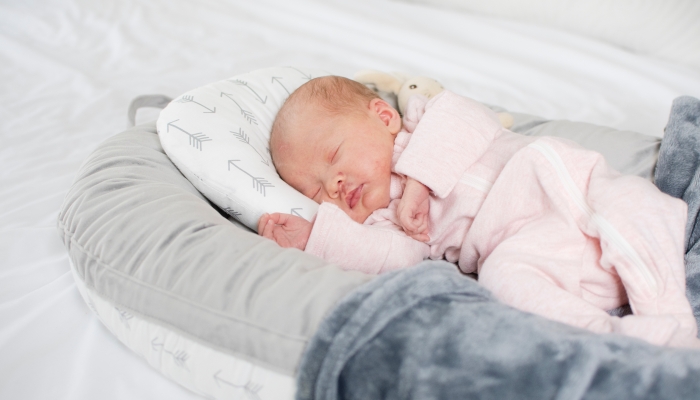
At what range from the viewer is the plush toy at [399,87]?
1.41 meters

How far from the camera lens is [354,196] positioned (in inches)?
42.8

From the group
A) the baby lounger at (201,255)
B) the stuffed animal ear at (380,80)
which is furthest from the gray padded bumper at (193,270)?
the stuffed animal ear at (380,80)

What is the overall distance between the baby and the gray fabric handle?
38 centimetres

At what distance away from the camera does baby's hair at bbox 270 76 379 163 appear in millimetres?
1127

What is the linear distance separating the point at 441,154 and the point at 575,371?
580 mm

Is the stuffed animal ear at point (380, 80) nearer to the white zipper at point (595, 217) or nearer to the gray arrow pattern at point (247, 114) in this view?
the gray arrow pattern at point (247, 114)

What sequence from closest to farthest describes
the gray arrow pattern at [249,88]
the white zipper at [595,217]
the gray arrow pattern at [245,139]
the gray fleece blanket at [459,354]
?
the gray fleece blanket at [459,354] < the white zipper at [595,217] < the gray arrow pattern at [245,139] < the gray arrow pattern at [249,88]

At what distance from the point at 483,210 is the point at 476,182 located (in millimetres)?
80

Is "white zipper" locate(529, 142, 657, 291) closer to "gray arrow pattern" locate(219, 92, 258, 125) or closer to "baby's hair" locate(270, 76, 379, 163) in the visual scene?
"baby's hair" locate(270, 76, 379, 163)

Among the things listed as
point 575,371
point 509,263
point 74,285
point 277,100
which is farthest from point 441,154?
point 74,285

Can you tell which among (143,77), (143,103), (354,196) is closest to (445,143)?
(354,196)

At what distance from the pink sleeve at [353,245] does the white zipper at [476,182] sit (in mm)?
178

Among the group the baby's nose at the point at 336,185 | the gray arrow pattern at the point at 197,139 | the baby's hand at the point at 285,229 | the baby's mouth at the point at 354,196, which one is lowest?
the baby's hand at the point at 285,229

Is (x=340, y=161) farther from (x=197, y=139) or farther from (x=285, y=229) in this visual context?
(x=197, y=139)
